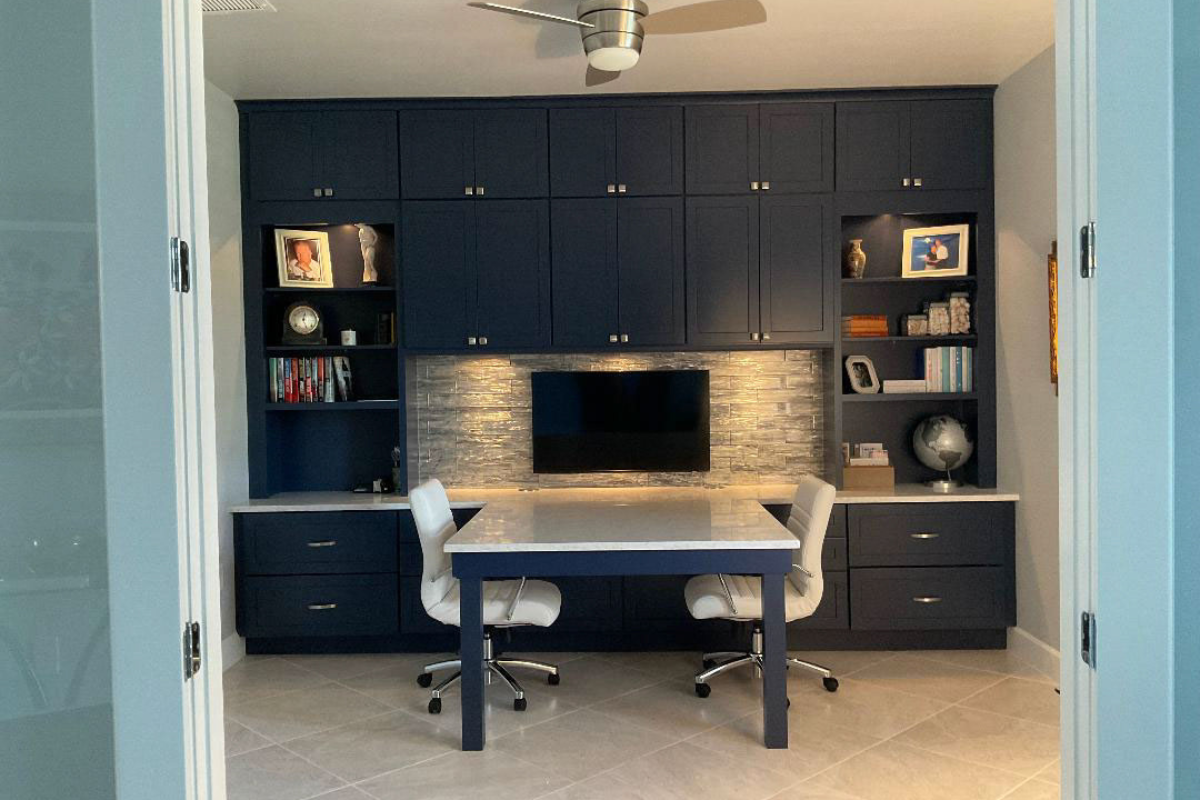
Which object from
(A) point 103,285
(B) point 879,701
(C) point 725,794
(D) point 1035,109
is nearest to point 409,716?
(C) point 725,794

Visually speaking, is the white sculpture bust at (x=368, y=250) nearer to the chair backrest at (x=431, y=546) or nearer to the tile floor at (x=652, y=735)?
the chair backrest at (x=431, y=546)

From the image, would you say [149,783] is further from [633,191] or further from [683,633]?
[633,191]

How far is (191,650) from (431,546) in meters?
2.65

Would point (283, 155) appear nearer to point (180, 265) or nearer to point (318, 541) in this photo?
point (318, 541)

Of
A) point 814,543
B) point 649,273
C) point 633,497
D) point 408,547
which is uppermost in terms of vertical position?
point 649,273

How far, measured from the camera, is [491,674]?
173 inches

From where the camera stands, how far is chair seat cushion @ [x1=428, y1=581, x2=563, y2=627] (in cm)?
405

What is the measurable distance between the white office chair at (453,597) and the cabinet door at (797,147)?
7.92ft

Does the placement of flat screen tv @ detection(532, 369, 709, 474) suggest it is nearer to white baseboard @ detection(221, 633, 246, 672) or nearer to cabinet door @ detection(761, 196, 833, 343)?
cabinet door @ detection(761, 196, 833, 343)

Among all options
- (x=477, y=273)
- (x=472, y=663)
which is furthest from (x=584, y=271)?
(x=472, y=663)

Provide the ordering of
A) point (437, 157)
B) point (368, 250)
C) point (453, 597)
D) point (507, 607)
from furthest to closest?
point (368, 250) < point (437, 157) < point (453, 597) < point (507, 607)

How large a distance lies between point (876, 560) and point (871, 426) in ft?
2.86

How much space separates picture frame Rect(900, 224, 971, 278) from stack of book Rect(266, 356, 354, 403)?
3.09 meters

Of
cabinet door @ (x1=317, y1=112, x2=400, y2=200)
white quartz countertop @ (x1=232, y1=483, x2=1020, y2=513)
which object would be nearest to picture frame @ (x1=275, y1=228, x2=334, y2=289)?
cabinet door @ (x1=317, y1=112, x2=400, y2=200)
